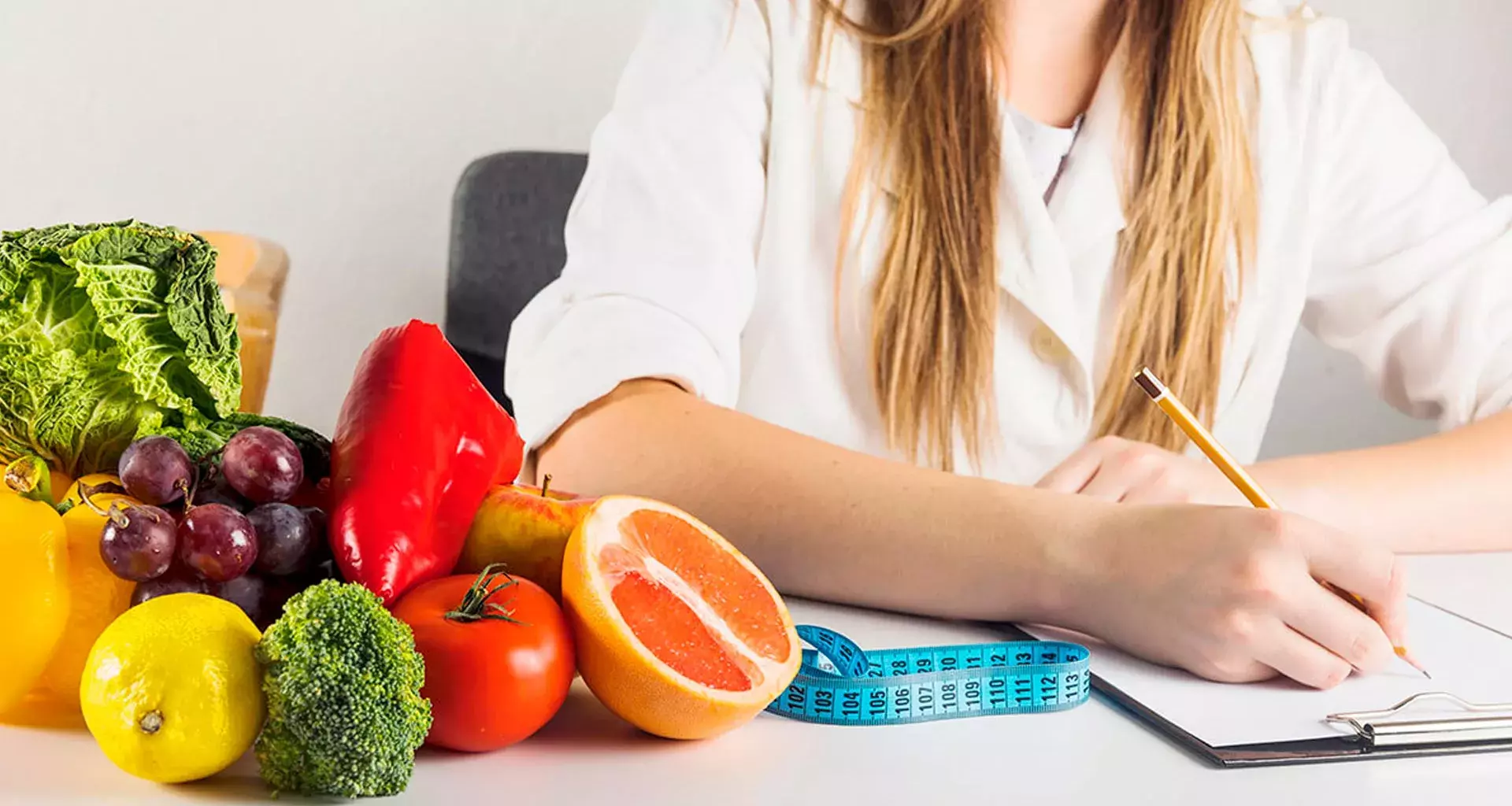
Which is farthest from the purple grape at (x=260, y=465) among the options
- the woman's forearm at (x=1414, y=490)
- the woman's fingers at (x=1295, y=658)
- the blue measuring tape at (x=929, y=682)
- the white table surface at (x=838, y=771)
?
the woman's forearm at (x=1414, y=490)

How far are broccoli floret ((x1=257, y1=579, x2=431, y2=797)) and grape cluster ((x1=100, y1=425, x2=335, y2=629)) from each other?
0.06 metres

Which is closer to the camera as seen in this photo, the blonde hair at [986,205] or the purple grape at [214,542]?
the purple grape at [214,542]

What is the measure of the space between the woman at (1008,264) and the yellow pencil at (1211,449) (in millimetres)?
113

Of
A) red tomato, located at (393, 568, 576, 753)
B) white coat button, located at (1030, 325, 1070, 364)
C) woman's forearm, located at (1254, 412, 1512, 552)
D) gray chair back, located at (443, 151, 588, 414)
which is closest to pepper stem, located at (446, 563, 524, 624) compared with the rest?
red tomato, located at (393, 568, 576, 753)

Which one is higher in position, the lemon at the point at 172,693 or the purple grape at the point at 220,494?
the purple grape at the point at 220,494

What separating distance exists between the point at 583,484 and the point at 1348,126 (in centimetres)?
93

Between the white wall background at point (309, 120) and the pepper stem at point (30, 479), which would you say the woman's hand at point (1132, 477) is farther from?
the white wall background at point (309, 120)

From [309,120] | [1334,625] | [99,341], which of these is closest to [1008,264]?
[1334,625]

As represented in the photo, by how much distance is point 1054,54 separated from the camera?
129 cm

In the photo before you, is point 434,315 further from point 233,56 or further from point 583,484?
point 583,484

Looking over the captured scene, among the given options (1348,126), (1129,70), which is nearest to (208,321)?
(1129,70)

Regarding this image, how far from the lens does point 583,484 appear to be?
891mm

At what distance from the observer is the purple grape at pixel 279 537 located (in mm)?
512

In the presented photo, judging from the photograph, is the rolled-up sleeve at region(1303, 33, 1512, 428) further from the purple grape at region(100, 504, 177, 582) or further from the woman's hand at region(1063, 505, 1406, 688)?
the purple grape at region(100, 504, 177, 582)
